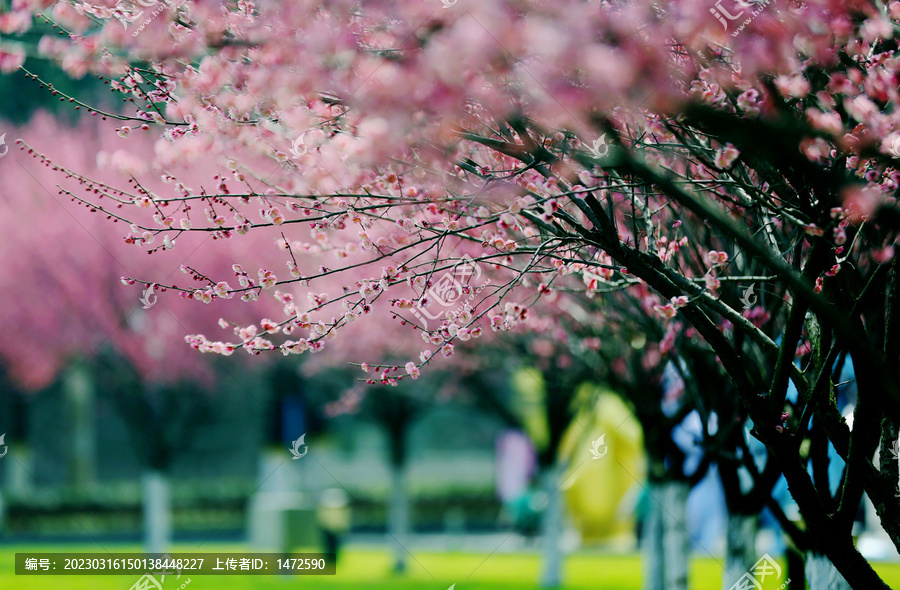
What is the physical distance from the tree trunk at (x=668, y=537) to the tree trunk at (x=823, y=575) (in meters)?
3.22

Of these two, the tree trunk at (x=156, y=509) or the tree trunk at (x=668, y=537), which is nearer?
the tree trunk at (x=668, y=537)

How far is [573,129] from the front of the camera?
377cm

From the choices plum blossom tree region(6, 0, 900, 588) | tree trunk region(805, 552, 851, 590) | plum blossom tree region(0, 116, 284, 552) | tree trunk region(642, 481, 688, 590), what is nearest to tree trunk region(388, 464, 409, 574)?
plum blossom tree region(0, 116, 284, 552)

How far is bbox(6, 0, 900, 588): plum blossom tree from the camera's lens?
2.72 m

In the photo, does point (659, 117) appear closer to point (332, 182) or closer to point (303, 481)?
point (332, 182)

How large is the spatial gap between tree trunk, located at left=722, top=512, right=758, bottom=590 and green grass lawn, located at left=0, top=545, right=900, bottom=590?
18.5 feet

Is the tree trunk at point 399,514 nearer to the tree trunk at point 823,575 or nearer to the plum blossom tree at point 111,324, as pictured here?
→ the plum blossom tree at point 111,324

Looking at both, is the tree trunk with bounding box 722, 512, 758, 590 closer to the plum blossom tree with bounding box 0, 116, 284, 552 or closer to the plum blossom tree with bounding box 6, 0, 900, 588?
the plum blossom tree with bounding box 6, 0, 900, 588

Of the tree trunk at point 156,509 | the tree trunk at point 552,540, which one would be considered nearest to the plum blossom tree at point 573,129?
the tree trunk at point 552,540

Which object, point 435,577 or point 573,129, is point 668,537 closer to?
point 573,129

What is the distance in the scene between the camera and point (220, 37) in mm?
3400

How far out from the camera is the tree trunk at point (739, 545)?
24.9ft

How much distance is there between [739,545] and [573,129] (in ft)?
17.3

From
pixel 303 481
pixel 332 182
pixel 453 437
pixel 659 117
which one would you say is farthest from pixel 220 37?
pixel 453 437
